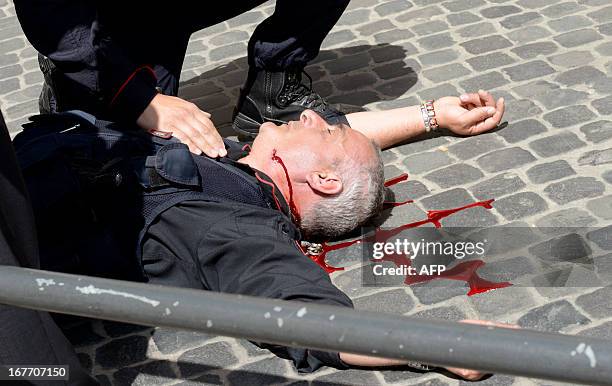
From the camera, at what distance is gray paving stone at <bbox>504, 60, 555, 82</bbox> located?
493 cm

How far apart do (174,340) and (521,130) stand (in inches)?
77.1

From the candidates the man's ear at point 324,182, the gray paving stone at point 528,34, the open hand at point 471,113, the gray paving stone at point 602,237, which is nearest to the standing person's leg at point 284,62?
the open hand at point 471,113

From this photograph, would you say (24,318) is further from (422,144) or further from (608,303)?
(422,144)

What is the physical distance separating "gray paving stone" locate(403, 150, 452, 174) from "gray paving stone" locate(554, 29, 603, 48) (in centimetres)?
120

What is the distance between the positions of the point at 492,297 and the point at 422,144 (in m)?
1.20

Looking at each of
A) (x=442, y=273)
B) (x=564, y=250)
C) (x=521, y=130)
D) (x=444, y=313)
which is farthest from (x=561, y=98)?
(x=444, y=313)

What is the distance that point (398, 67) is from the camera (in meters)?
5.24

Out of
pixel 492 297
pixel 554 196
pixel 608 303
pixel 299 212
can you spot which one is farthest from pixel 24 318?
pixel 554 196

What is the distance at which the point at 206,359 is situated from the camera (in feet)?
11.1

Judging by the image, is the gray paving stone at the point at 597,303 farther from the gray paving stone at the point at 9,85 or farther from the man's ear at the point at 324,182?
the gray paving stone at the point at 9,85

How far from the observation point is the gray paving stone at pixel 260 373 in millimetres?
3268

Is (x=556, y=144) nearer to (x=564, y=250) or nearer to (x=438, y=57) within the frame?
(x=564, y=250)

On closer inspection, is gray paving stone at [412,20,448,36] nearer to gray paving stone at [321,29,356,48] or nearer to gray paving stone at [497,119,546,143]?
gray paving stone at [321,29,356,48]

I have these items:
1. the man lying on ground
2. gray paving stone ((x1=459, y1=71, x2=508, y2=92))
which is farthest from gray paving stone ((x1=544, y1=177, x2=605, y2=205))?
gray paving stone ((x1=459, y1=71, x2=508, y2=92))
